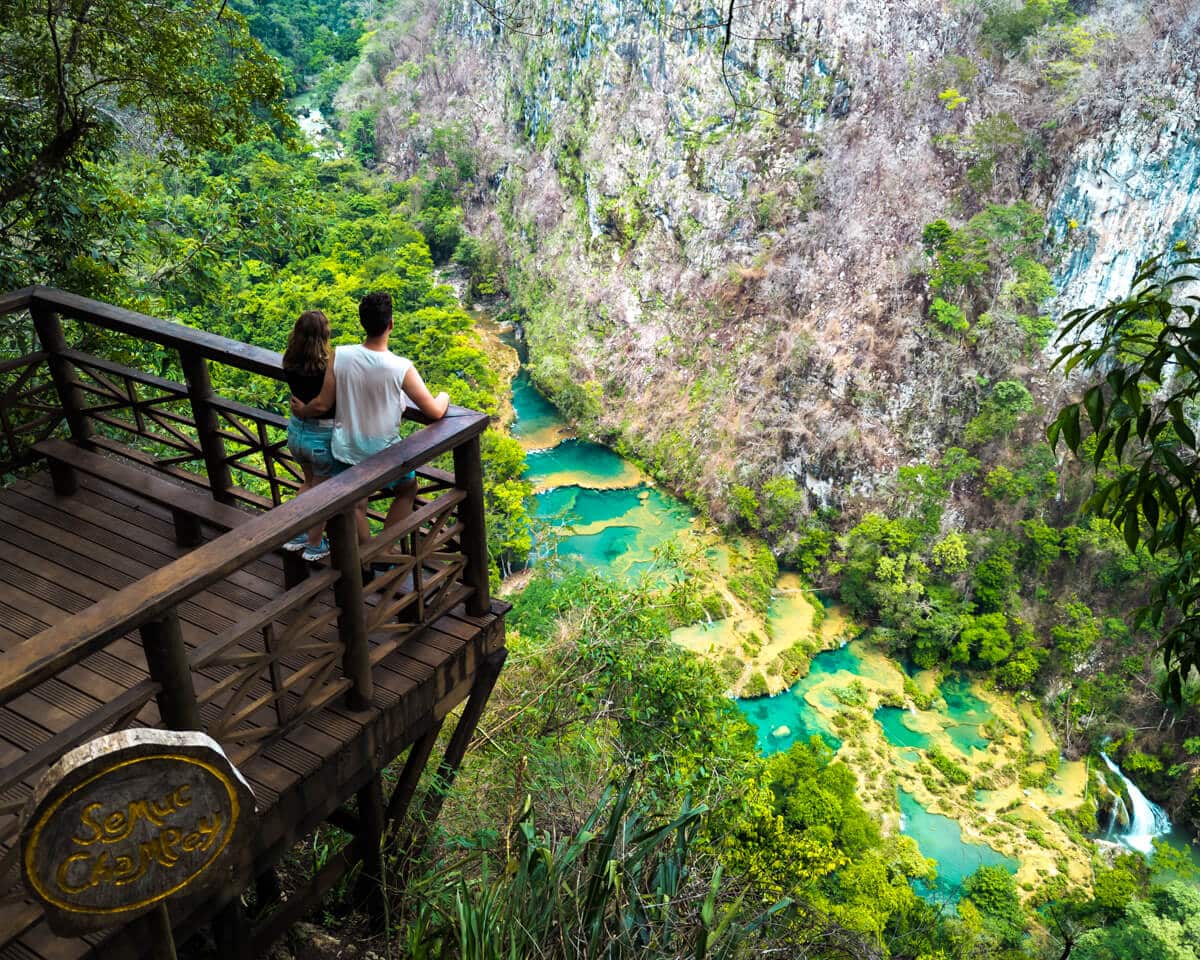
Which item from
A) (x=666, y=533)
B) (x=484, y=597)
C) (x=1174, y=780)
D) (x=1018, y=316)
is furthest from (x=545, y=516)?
(x=484, y=597)

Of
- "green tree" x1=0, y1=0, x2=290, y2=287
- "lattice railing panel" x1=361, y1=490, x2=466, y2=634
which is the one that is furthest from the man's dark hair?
"green tree" x1=0, y1=0, x2=290, y2=287

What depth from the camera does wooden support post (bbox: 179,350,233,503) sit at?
3.33 meters

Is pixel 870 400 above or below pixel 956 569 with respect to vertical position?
above

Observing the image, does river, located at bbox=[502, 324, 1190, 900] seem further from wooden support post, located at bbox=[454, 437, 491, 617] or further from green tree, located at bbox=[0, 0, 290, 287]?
wooden support post, located at bbox=[454, 437, 491, 617]

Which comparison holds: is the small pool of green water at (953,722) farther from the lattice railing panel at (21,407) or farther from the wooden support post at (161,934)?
the wooden support post at (161,934)

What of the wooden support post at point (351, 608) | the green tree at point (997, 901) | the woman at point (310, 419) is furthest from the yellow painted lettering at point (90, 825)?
the green tree at point (997, 901)

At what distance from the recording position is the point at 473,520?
10.00 ft

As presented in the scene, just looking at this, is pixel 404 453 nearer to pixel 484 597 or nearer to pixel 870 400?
pixel 484 597

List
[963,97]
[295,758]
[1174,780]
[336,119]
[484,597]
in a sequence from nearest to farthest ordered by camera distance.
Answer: [295,758], [484,597], [1174,780], [963,97], [336,119]

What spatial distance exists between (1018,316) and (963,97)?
5.52 meters

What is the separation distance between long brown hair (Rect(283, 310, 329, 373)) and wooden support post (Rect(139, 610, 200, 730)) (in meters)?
1.06

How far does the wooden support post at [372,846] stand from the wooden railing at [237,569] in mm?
694

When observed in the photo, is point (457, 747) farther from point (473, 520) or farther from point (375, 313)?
point (375, 313)

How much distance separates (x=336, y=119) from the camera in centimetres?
3509
